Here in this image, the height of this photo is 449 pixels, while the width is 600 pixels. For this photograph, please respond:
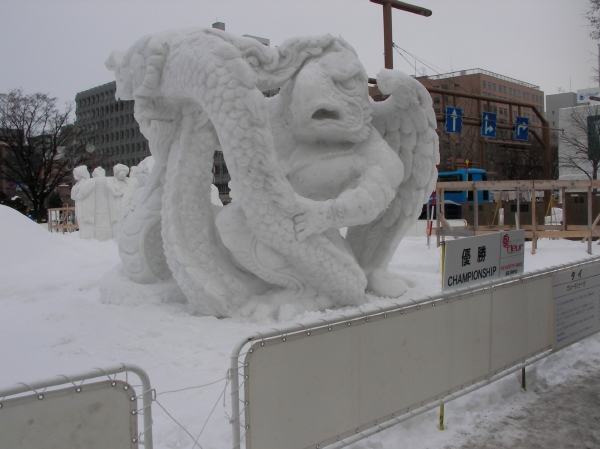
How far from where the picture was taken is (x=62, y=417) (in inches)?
57.6

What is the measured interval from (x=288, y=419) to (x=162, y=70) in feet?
9.27

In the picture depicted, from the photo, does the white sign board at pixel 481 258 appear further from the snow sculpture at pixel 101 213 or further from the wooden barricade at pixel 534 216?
the snow sculpture at pixel 101 213

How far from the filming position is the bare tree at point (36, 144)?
20.9 m

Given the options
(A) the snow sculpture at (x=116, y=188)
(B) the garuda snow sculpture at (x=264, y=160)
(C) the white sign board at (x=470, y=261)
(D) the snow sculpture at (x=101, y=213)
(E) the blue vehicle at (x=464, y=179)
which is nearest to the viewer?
(C) the white sign board at (x=470, y=261)

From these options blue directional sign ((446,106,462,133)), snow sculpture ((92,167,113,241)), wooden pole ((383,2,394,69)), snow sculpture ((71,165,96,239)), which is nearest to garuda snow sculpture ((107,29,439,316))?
wooden pole ((383,2,394,69))

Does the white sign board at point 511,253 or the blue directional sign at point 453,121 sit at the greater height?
the blue directional sign at point 453,121

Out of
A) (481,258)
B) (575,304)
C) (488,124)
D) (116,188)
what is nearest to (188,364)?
(481,258)

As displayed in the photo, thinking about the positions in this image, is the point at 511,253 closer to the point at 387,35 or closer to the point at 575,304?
the point at 575,304

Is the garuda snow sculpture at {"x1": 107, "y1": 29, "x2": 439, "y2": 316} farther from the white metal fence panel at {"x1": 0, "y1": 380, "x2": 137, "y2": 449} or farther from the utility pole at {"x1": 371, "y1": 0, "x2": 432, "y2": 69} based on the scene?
the utility pole at {"x1": 371, "y1": 0, "x2": 432, "y2": 69}

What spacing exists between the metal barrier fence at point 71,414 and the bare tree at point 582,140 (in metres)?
19.6

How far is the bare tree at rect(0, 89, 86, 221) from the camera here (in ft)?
68.7

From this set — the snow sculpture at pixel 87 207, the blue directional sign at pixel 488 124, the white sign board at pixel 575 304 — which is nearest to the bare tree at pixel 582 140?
the blue directional sign at pixel 488 124

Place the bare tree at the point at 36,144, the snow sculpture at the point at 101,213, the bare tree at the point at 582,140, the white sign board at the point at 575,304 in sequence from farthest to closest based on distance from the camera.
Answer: the bare tree at the point at 36,144
the bare tree at the point at 582,140
the snow sculpture at the point at 101,213
the white sign board at the point at 575,304

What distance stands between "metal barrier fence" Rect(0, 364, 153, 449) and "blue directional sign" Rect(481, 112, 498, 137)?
11867 millimetres
